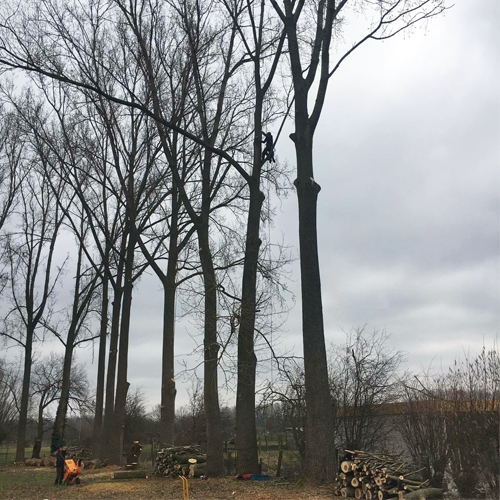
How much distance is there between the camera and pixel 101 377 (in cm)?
2562

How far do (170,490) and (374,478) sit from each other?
4.65 m

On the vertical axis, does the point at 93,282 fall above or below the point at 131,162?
below

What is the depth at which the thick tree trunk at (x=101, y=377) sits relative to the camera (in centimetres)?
2548

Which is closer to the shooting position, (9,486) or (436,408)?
(436,408)

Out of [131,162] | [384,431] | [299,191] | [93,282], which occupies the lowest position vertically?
[384,431]

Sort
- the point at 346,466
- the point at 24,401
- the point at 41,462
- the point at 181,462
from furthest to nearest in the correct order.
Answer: the point at 24,401, the point at 41,462, the point at 181,462, the point at 346,466

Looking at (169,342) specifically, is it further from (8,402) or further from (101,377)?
(8,402)

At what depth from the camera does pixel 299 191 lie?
509 inches

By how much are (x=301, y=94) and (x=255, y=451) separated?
854 cm

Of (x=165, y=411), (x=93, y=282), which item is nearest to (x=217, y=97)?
(x=165, y=411)

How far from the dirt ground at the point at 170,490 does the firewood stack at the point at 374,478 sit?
0.40 metres

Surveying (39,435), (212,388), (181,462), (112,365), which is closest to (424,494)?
(212,388)

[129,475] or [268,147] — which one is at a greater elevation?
[268,147]

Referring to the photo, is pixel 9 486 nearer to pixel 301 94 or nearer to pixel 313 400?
pixel 313 400
